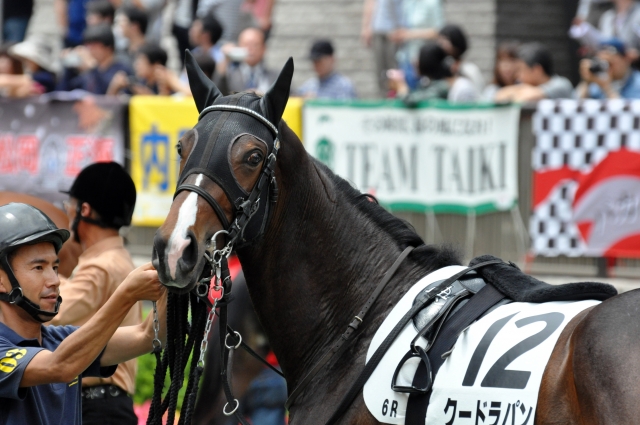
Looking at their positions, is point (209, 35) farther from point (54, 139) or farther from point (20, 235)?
point (20, 235)

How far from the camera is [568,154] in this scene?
8.77 metres

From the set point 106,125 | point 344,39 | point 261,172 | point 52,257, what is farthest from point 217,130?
point 344,39

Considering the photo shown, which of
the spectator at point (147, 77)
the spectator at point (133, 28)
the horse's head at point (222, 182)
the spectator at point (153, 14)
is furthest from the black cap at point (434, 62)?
the horse's head at point (222, 182)

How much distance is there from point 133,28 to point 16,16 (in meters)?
3.67

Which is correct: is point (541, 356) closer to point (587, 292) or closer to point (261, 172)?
point (587, 292)

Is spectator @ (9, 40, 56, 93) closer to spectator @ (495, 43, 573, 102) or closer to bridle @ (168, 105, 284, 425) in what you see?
spectator @ (495, 43, 573, 102)

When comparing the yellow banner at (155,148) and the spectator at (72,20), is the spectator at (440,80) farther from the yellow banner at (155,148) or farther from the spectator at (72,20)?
the spectator at (72,20)

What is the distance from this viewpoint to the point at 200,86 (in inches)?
156

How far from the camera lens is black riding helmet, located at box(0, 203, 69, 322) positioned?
367cm

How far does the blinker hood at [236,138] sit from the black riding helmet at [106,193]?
4.23 feet

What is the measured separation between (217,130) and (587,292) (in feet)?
4.87

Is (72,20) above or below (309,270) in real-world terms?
above

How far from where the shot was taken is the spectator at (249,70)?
1112 cm

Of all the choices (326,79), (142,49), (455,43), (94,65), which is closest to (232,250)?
(455,43)
